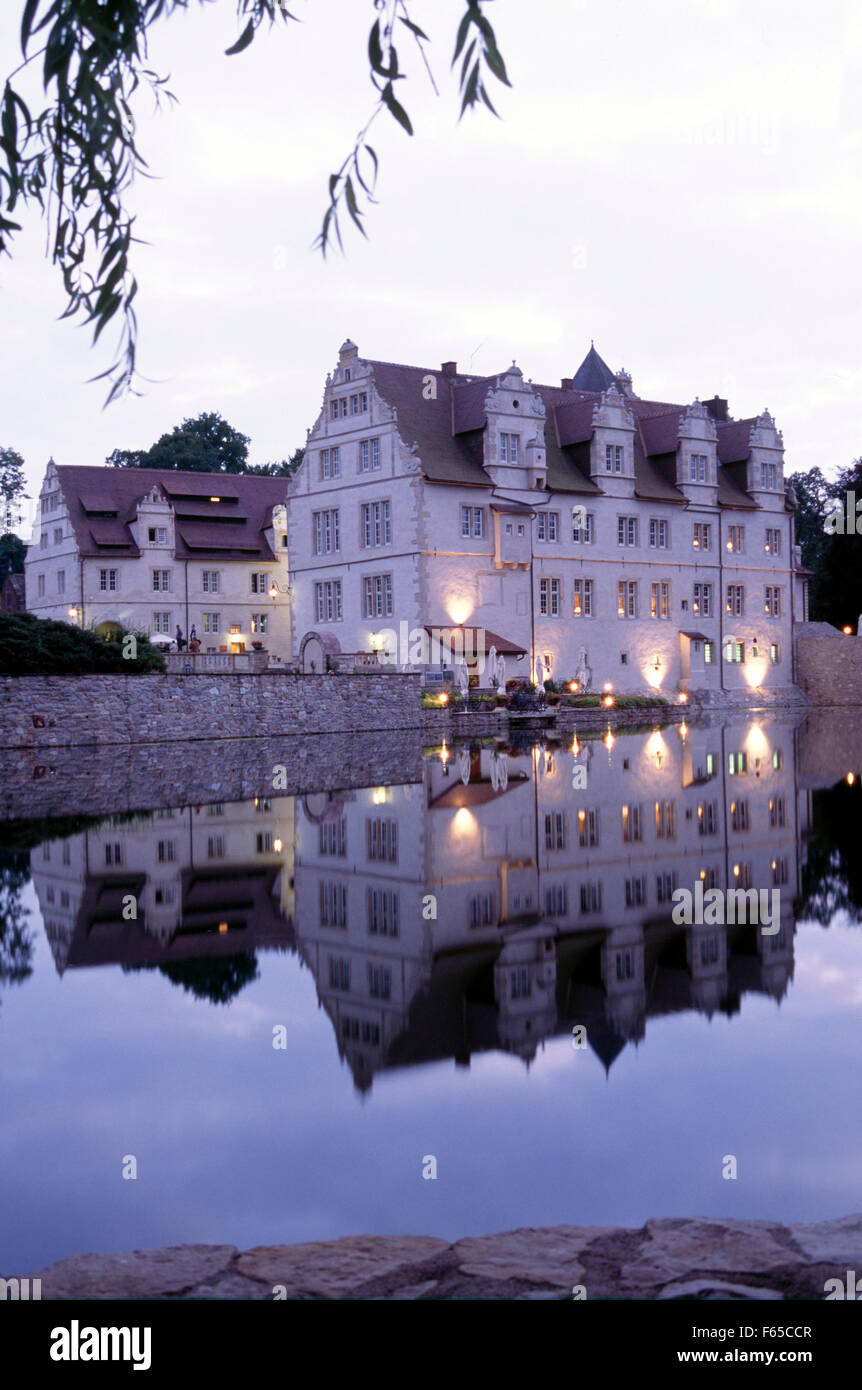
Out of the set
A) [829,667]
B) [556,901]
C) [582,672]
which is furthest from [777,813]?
[829,667]

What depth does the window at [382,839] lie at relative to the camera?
16.8 meters

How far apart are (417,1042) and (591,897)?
18.0 feet

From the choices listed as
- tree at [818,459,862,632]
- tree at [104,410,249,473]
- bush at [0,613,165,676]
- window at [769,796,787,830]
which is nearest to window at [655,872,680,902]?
window at [769,796,787,830]

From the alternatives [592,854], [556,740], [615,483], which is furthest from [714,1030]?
[615,483]

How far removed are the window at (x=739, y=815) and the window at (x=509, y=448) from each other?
40.9m

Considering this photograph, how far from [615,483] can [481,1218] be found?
6297 centimetres

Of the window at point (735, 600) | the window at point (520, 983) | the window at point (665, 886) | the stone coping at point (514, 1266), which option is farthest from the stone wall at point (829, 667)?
the stone coping at point (514, 1266)

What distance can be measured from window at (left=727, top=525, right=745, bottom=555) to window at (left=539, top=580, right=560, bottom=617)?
46.0 ft

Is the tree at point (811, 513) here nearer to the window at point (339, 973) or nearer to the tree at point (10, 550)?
the tree at point (10, 550)

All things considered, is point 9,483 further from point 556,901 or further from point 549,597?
point 556,901

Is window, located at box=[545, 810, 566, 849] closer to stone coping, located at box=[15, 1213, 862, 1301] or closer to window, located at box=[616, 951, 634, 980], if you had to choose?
window, located at box=[616, 951, 634, 980]

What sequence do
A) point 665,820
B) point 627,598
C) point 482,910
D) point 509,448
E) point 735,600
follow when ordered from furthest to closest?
point 735,600, point 627,598, point 509,448, point 665,820, point 482,910

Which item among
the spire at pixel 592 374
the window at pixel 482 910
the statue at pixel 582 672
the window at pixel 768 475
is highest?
the spire at pixel 592 374

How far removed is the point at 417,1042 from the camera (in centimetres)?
786
